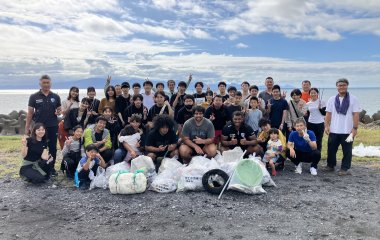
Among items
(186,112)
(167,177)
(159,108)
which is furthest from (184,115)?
(167,177)

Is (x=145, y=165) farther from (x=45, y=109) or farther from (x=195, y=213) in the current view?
(x=45, y=109)

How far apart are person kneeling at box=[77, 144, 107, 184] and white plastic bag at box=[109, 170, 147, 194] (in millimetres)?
713

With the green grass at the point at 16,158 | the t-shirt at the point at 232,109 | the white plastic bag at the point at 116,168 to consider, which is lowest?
the green grass at the point at 16,158

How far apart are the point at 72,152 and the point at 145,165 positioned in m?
1.72

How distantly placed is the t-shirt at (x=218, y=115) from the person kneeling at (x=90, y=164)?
2797 mm

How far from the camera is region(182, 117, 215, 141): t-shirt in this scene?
7918mm

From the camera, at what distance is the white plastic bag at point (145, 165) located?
7113mm

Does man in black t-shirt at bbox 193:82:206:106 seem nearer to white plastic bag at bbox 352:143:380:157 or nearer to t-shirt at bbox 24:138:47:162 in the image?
t-shirt at bbox 24:138:47:162

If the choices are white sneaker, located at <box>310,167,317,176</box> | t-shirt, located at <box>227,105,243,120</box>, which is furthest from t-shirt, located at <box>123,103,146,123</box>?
white sneaker, located at <box>310,167,317,176</box>

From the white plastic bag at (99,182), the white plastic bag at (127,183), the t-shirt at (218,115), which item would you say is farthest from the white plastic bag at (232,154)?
the white plastic bag at (99,182)

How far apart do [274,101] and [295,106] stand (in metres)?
0.53

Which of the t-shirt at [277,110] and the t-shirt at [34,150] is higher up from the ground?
the t-shirt at [277,110]

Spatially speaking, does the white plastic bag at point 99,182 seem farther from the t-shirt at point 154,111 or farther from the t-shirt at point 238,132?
the t-shirt at point 238,132

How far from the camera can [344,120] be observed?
26.0 ft
